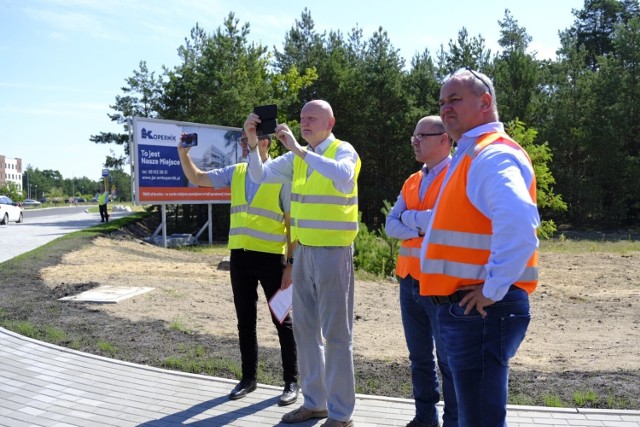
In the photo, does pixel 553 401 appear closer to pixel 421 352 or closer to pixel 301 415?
pixel 421 352

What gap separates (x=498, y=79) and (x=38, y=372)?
3450cm

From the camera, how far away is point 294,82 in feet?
118

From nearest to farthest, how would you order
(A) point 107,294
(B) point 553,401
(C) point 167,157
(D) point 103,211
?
1. (B) point 553,401
2. (A) point 107,294
3. (C) point 167,157
4. (D) point 103,211

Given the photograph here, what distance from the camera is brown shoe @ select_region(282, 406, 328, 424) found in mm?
4289

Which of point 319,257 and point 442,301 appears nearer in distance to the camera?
point 442,301

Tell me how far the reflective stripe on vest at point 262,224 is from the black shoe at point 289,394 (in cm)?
107

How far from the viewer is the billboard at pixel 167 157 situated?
20359mm

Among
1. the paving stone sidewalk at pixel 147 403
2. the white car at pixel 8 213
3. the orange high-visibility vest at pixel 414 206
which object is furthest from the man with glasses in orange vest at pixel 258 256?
the white car at pixel 8 213

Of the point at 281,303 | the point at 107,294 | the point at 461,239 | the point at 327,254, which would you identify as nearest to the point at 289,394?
the point at 281,303

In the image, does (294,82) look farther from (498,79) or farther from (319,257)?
(319,257)

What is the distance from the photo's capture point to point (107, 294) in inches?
376

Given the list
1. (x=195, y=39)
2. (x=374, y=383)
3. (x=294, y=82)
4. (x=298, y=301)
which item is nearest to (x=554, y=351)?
(x=374, y=383)

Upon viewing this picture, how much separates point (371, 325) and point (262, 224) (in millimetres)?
3932

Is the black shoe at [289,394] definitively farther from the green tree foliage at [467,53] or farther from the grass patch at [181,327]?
the green tree foliage at [467,53]
